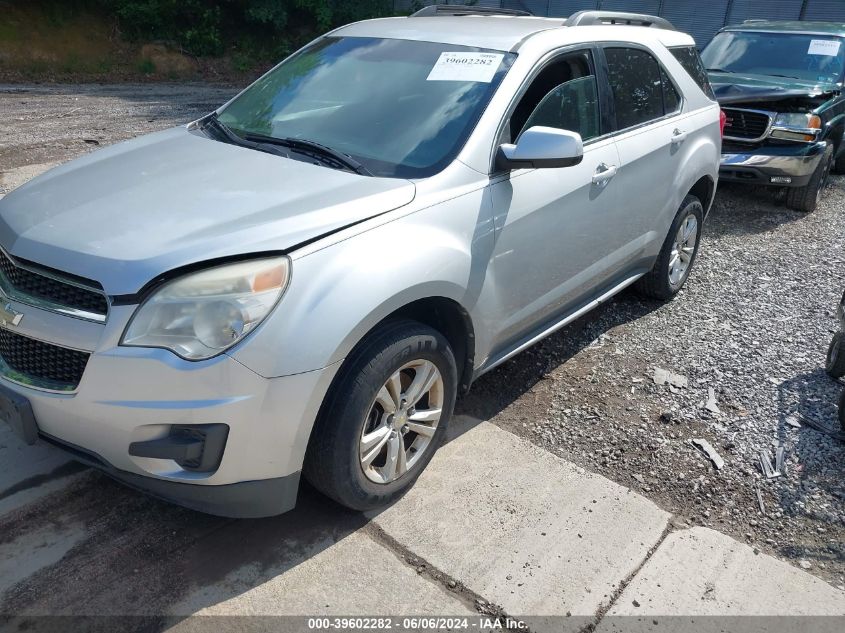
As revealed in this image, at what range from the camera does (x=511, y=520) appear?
298 cm

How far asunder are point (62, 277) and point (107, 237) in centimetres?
20

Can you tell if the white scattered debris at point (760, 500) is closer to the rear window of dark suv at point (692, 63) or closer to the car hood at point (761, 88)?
the rear window of dark suv at point (692, 63)

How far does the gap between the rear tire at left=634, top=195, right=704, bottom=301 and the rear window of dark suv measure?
805mm

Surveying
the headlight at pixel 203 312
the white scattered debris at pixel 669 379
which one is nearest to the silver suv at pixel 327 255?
the headlight at pixel 203 312

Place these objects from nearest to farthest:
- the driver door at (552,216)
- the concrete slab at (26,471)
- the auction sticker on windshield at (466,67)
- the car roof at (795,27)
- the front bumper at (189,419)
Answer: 1. the front bumper at (189,419)
2. the concrete slab at (26,471)
3. the driver door at (552,216)
4. the auction sticker on windshield at (466,67)
5. the car roof at (795,27)

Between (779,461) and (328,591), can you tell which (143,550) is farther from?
(779,461)

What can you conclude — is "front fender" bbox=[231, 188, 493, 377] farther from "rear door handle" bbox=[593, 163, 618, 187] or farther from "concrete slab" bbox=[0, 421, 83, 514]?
"concrete slab" bbox=[0, 421, 83, 514]

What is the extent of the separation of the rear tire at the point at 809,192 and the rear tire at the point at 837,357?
4.06 m

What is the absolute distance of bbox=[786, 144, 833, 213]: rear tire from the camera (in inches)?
300

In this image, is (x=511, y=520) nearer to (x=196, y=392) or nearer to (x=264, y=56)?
(x=196, y=392)

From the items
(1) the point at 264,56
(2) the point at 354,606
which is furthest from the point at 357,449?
(1) the point at 264,56

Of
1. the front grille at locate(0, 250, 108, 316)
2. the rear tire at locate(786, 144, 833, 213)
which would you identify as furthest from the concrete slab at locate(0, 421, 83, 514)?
the rear tire at locate(786, 144, 833, 213)

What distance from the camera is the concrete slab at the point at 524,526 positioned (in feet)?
8.73

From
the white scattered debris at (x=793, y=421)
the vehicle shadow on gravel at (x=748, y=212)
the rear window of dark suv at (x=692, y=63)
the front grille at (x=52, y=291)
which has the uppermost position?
the rear window of dark suv at (x=692, y=63)
